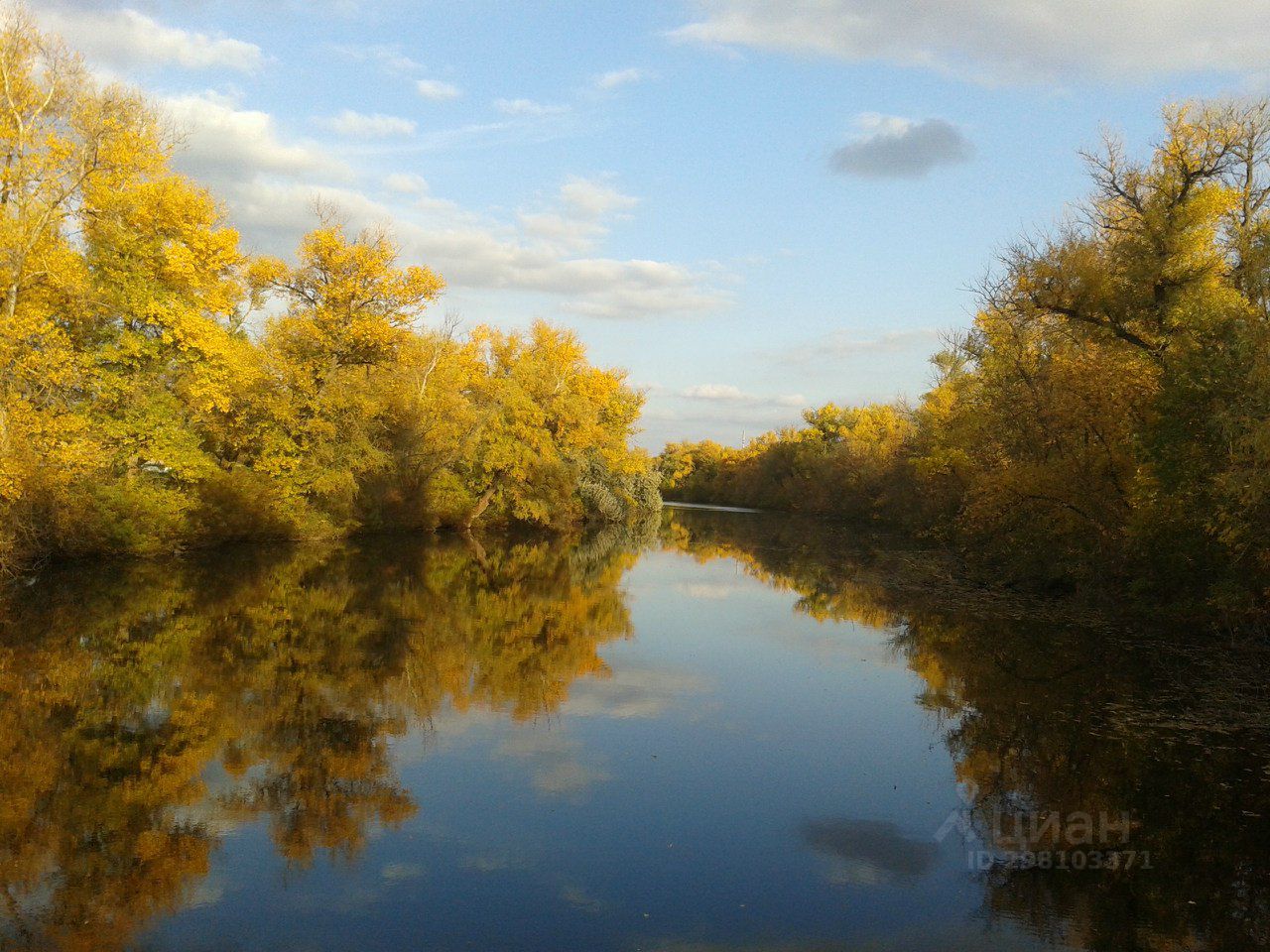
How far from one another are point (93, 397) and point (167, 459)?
2.34 metres

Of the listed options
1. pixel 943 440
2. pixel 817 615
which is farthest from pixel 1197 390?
pixel 943 440

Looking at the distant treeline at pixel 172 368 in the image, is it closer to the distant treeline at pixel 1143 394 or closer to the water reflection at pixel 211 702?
the water reflection at pixel 211 702

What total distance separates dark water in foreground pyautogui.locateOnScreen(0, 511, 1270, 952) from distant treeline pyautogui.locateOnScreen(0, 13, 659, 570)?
18.0 ft

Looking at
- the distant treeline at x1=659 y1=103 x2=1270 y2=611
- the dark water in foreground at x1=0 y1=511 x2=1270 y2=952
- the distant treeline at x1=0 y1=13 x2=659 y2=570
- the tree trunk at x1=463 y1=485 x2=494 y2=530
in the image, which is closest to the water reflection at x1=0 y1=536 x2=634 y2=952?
the dark water in foreground at x1=0 y1=511 x2=1270 y2=952

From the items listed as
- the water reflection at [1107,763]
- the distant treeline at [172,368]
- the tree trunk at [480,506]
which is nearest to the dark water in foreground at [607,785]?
the water reflection at [1107,763]

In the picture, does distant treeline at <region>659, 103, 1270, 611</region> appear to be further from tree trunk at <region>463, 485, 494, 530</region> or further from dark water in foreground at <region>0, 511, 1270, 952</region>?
tree trunk at <region>463, 485, 494, 530</region>

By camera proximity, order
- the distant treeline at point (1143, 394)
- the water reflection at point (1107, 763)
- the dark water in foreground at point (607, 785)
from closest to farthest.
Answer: the dark water in foreground at point (607, 785), the water reflection at point (1107, 763), the distant treeline at point (1143, 394)

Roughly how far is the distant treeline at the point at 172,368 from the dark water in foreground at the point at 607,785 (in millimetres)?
5485

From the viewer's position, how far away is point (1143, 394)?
60.5 ft

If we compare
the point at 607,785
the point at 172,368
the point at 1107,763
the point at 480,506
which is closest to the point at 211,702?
the point at 607,785

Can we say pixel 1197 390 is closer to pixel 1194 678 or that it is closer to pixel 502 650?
pixel 1194 678

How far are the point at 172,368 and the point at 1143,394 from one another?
80.4 ft

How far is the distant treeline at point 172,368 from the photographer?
19.2 meters

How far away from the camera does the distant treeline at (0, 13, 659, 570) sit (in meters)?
19.2
